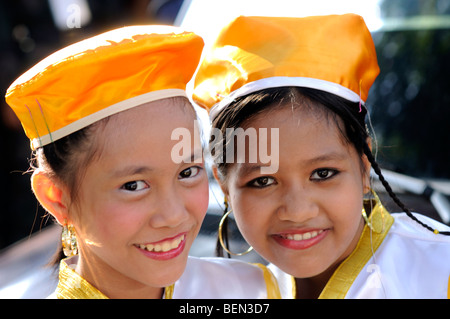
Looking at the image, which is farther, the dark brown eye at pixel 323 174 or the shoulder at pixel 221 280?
the shoulder at pixel 221 280

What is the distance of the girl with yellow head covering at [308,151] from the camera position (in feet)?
4.67

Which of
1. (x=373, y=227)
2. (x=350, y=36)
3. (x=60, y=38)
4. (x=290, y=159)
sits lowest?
(x=373, y=227)

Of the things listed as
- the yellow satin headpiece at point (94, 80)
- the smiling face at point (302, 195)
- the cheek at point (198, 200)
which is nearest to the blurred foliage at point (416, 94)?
the smiling face at point (302, 195)

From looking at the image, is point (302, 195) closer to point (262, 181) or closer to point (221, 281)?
point (262, 181)

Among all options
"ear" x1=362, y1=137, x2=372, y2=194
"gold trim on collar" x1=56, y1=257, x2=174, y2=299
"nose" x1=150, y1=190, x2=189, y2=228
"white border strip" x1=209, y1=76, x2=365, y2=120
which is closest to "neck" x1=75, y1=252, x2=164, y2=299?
"gold trim on collar" x1=56, y1=257, x2=174, y2=299

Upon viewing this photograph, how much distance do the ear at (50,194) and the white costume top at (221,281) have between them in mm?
223

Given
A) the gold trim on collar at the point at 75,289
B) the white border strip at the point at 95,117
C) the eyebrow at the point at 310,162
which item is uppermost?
the white border strip at the point at 95,117

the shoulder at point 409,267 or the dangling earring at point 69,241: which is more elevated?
the dangling earring at point 69,241

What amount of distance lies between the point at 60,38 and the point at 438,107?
356 centimetres

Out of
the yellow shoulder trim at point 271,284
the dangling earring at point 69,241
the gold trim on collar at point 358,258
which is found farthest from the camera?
the yellow shoulder trim at point 271,284

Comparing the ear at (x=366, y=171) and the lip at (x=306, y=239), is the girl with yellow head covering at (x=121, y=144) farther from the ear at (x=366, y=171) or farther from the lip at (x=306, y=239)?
the ear at (x=366, y=171)

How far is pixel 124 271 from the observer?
1.37 m
